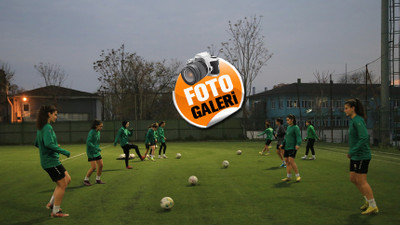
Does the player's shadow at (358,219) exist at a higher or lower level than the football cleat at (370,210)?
lower

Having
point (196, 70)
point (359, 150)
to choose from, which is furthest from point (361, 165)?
point (196, 70)

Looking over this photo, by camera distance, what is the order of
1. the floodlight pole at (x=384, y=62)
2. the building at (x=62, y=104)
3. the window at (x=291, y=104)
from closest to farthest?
the floodlight pole at (x=384, y=62) < the building at (x=62, y=104) < the window at (x=291, y=104)

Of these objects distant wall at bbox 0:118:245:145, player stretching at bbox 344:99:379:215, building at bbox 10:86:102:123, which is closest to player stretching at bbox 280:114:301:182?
player stretching at bbox 344:99:379:215

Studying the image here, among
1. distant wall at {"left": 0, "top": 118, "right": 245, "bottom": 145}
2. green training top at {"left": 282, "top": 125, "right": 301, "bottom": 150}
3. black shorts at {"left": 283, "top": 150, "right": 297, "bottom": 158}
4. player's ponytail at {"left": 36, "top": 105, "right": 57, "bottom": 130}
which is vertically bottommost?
distant wall at {"left": 0, "top": 118, "right": 245, "bottom": 145}

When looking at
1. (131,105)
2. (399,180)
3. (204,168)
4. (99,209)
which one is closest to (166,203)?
(99,209)

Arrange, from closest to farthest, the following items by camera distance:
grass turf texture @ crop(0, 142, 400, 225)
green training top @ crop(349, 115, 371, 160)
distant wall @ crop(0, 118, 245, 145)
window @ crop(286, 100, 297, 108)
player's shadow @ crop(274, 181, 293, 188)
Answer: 1. green training top @ crop(349, 115, 371, 160)
2. grass turf texture @ crop(0, 142, 400, 225)
3. player's shadow @ crop(274, 181, 293, 188)
4. distant wall @ crop(0, 118, 245, 145)
5. window @ crop(286, 100, 297, 108)

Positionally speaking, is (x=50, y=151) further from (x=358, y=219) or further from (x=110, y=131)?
(x=110, y=131)

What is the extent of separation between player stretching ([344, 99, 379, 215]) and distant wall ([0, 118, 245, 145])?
31.2m

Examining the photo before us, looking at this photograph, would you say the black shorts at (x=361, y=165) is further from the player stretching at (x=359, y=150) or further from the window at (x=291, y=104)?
the window at (x=291, y=104)

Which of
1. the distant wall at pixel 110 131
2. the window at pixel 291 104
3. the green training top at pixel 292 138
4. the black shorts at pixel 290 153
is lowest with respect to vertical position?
the distant wall at pixel 110 131

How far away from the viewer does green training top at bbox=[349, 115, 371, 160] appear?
6.07 meters

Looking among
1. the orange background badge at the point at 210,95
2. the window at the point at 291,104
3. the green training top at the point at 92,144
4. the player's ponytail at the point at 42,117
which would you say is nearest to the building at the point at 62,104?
the orange background badge at the point at 210,95

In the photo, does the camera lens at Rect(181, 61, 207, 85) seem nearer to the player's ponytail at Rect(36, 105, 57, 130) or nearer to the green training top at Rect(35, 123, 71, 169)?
the player's ponytail at Rect(36, 105, 57, 130)

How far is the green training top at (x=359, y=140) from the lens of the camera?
6.07 metres
